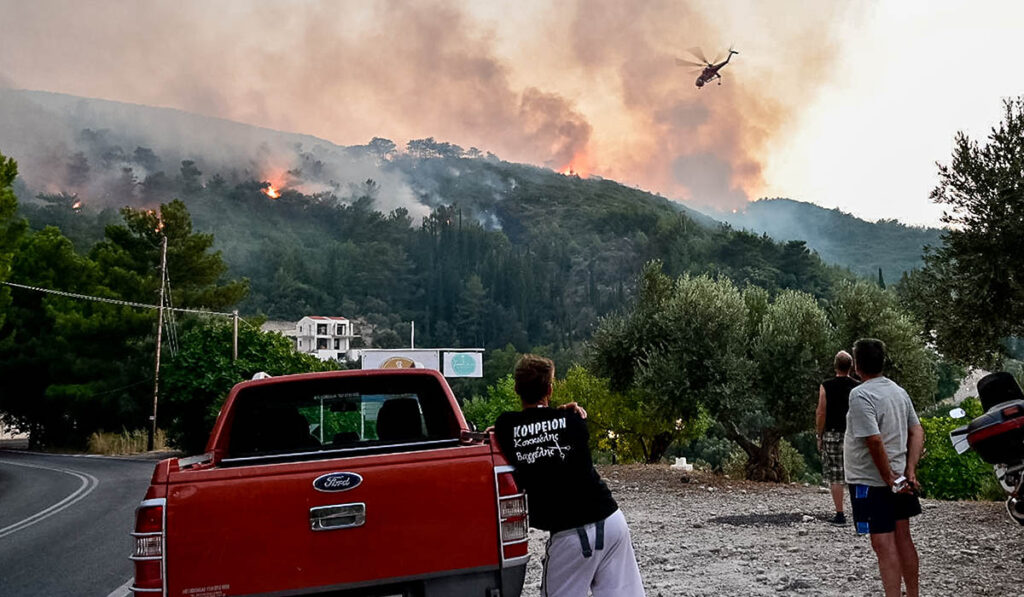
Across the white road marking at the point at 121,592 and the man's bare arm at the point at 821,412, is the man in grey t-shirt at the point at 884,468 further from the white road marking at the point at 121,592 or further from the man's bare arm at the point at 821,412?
the white road marking at the point at 121,592

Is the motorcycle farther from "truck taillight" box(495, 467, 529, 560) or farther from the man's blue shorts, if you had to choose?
"truck taillight" box(495, 467, 529, 560)

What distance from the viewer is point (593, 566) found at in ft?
14.8

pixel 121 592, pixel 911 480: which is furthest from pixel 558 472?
pixel 121 592

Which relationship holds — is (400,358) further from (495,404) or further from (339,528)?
(339,528)

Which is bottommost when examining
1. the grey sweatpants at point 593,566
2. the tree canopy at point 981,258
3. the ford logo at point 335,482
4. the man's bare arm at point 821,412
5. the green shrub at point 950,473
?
the green shrub at point 950,473

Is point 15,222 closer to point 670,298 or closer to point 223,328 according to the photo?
point 223,328

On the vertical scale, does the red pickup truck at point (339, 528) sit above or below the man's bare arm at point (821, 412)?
below

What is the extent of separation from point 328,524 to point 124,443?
170 ft

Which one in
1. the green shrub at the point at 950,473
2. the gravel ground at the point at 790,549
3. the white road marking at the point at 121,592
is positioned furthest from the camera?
the green shrub at the point at 950,473

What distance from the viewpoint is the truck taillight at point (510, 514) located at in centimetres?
472

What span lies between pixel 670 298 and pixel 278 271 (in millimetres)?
166648

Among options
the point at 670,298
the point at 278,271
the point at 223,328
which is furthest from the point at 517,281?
the point at 670,298

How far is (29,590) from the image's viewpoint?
9.34 m

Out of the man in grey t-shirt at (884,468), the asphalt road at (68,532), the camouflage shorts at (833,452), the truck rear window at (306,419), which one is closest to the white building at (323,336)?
the asphalt road at (68,532)
